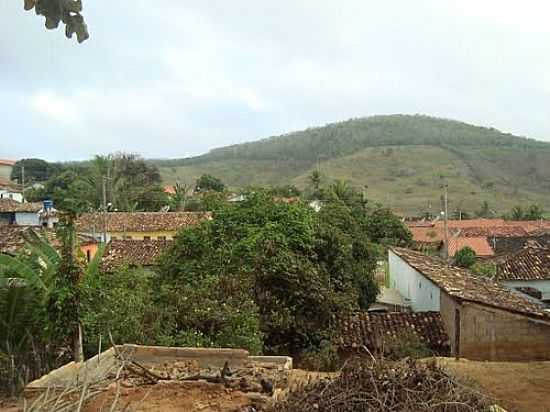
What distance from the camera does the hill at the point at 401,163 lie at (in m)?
83.0

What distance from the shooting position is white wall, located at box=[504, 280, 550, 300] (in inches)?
972

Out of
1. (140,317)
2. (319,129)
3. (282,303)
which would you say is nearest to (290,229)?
(282,303)

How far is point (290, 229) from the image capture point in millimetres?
16750

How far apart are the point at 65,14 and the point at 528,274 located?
24511 millimetres

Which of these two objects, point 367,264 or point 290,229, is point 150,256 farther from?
point 290,229

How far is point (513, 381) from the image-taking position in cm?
1061

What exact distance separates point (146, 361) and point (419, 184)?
80015 mm

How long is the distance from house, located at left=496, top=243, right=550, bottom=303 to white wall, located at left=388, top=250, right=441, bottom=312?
3.88m

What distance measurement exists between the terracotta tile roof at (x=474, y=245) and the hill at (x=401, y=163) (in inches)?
1299

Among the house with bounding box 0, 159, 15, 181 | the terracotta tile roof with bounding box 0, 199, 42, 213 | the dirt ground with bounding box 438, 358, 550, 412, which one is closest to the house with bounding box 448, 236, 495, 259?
the terracotta tile roof with bounding box 0, 199, 42, 213

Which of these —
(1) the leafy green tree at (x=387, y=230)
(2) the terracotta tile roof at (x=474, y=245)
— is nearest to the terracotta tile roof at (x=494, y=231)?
(2) the terracotta tile roof at (x=474, y=245)

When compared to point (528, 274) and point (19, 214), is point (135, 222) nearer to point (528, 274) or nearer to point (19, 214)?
point (19, 214)

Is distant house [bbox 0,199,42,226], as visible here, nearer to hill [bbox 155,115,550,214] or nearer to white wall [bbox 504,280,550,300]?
white wall [bbox 504,280,550,300]

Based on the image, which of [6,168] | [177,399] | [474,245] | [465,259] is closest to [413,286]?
[465,259]
